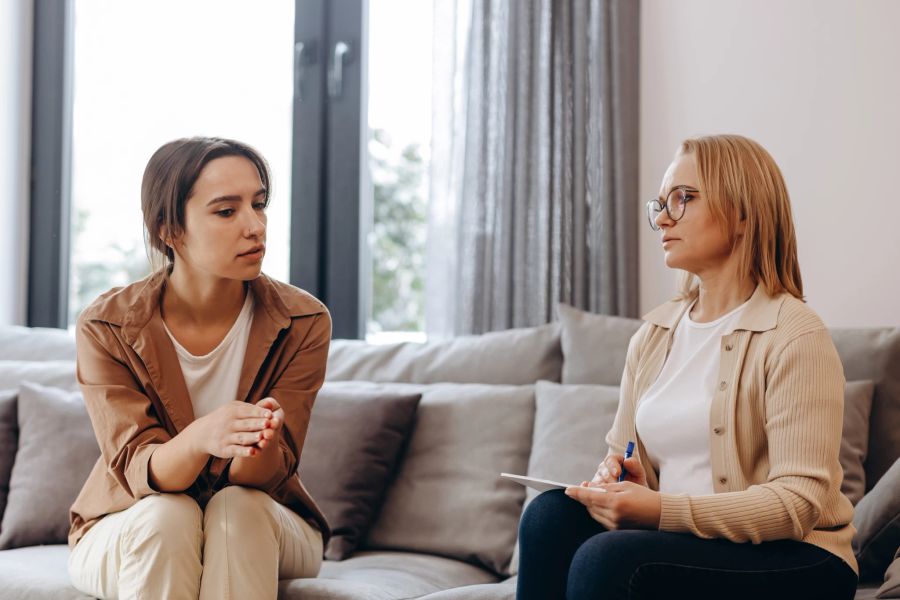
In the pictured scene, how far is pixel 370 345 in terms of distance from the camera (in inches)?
103

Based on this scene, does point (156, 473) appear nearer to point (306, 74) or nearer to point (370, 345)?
point (370, 345)

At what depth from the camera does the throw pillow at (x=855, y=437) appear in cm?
189

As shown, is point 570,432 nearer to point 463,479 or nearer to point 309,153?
point 463,479

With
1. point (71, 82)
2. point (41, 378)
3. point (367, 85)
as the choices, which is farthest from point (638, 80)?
point (71, 82)

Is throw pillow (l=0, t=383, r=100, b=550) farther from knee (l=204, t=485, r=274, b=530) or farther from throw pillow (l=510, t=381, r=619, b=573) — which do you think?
throw pillow (l=510, t=381, r=619, b=573)

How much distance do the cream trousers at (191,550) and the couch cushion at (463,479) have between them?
55cm

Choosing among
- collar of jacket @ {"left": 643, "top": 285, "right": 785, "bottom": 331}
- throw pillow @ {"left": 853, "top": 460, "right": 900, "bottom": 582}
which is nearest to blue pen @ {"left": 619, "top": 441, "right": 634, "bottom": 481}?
collar of jacket @ {"left": 643, "top": 285, "right": 785, "bottom": 331}

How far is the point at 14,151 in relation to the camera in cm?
348

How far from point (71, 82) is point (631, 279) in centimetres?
220

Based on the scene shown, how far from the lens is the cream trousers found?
1562 millimetres

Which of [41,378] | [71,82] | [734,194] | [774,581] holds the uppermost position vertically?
[71,82]

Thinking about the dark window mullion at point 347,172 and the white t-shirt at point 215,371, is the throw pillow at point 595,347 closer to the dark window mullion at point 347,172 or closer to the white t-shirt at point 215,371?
the white t-shirt at point 215,371

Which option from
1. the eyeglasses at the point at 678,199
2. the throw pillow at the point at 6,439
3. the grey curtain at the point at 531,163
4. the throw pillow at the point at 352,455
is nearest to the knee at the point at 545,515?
the eyeglasses at the point at 678,199

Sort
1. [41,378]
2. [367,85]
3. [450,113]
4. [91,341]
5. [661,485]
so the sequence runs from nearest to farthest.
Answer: [661,485], [91,341], [41,378], [450,113], [367,85]
